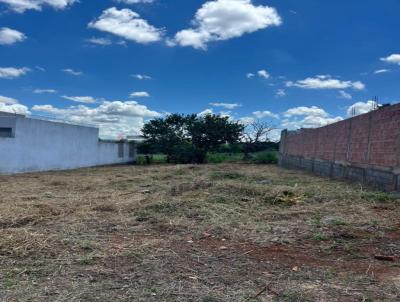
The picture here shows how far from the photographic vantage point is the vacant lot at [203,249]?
10.3ft

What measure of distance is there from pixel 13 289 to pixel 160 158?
27.2 m

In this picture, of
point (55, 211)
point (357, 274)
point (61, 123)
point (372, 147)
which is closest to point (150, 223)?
point (55, 211)

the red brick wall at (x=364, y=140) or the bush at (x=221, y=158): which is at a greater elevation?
the red brick wall at (x=364, y=140)

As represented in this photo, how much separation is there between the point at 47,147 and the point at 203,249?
52.6 ft

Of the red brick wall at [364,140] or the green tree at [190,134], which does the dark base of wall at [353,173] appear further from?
the green tree at [190,134]

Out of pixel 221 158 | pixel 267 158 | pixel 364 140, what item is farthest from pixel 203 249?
pixel 221 158

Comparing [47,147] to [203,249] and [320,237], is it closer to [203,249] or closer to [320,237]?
[203,249]

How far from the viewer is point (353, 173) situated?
11492mm

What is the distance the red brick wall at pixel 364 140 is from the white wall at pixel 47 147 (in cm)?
1224

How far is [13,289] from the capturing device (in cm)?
312

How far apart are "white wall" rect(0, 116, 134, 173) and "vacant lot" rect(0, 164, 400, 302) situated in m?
9.48

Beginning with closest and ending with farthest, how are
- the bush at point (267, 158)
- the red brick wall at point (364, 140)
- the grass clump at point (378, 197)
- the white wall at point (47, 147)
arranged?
the grass clump at point (378, 197) → the red brick wall at point (364, 140) → the white wall at point (47, 147) → the bush at point (267, 158)

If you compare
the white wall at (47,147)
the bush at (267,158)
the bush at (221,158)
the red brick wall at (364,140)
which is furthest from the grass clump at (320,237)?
the bush at (221,158)

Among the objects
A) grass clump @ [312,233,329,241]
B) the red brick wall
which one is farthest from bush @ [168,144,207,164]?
grass clump @ [312,233,329,241]
